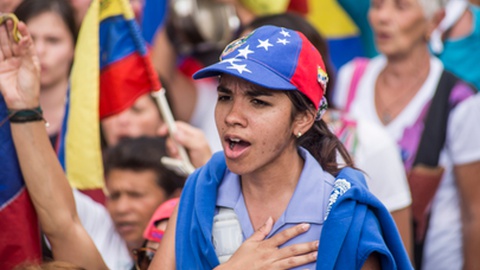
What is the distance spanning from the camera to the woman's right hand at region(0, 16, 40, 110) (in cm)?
370

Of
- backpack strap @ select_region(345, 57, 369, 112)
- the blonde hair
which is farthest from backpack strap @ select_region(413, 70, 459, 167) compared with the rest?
the blonde hair

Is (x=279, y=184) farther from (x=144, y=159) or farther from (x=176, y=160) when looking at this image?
(x=144, y=159)

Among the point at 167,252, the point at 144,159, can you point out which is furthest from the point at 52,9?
the point at 167,252

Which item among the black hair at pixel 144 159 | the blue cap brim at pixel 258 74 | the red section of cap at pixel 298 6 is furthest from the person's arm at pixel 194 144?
the red section of cap at pixel 298 6

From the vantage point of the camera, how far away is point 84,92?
4535mm

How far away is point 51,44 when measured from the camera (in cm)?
530

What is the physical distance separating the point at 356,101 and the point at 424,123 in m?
0.48

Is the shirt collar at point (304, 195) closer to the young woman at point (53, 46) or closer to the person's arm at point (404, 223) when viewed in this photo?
the person's arm at point (404, 223)

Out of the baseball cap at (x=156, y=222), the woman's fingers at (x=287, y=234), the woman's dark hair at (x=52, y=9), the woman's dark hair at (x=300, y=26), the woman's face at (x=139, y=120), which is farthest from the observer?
the woman's face at (x=139, y=120)

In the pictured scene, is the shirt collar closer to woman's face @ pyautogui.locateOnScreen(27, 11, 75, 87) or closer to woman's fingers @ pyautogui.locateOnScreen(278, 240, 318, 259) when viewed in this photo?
woman's fingers @ pyautogui.locateOnScreen(278, 240, 318, 259)

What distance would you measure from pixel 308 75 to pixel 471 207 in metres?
2.26

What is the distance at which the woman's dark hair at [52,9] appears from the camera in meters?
5.13

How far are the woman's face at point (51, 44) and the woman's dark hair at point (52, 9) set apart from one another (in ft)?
0.06

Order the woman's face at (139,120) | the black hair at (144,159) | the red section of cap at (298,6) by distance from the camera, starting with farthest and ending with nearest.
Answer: the red section of cap at (298,6) → the woman's face at (139,120) → the black hair at (144,159)
